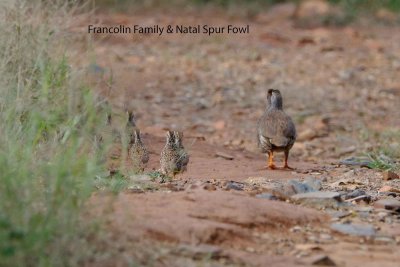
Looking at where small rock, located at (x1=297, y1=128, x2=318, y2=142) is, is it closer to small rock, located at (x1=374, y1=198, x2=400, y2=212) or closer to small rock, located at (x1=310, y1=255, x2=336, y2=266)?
small rock, located at (x1=374, y1=198, x2=400, y2=212)

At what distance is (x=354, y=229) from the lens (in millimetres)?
6496

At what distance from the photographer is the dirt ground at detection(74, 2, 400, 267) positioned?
19.4 ft

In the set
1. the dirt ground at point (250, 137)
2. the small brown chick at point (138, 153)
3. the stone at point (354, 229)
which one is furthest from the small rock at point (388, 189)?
the small brown chick at point (138, 153)

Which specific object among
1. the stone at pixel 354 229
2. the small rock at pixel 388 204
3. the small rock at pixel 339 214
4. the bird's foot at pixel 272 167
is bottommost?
the stone at pixel 354 229

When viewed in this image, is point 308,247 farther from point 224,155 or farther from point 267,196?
point 224,155

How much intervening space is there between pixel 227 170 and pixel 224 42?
9.31m

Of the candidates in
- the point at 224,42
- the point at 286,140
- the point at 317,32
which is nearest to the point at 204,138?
the point at 286,140

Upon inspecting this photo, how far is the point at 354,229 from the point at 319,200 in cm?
55

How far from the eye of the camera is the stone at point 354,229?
645 centimetres

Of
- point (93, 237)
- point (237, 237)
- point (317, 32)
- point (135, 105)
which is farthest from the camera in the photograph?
point (317, 32)

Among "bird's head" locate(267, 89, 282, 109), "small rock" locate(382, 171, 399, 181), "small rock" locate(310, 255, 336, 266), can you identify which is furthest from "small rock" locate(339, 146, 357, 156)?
"small rock" locate(310, 255, 336, 266)

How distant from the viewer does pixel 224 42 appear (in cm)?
1823

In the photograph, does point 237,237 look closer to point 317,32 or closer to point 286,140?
point 286,140

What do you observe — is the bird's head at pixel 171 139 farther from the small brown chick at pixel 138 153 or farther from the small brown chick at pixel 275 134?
the small brown chick at pixel 275 134
